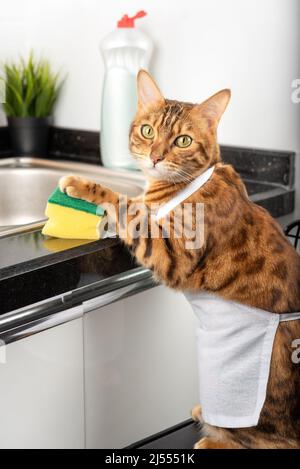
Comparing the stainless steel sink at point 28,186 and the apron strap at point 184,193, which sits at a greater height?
the apron strap at point 184,193

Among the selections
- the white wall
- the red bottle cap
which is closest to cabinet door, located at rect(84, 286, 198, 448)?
the white wall

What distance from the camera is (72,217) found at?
1145 mm

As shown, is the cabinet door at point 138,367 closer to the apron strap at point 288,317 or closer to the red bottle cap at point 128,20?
the apron strap at point 288,317

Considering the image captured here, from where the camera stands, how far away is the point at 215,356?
1.10 metres

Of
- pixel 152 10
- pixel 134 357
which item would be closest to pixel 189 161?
pixel 134 357

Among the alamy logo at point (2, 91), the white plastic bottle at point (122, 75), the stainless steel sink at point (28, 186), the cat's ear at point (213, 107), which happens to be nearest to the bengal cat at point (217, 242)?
the cat's ear at point (213, 107)

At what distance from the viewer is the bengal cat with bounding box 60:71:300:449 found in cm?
106

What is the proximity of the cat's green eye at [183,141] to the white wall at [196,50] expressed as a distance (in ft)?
1.29

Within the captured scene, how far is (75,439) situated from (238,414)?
277 mm

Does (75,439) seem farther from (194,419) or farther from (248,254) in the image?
(248,254)

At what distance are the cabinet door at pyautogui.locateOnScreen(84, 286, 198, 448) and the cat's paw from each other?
0.20 m

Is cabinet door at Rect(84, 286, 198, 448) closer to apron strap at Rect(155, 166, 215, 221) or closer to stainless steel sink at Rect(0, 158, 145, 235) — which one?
apron strap at Rect(155, 166, 215, 221)

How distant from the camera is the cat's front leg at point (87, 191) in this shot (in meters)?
1.11

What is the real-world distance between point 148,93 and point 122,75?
527 millimetres
